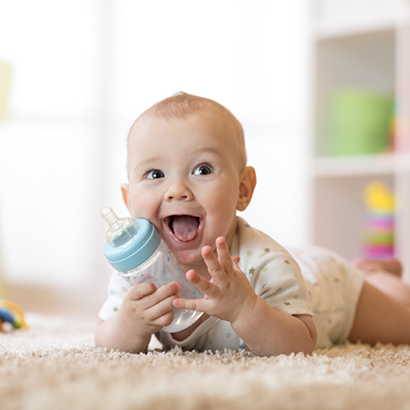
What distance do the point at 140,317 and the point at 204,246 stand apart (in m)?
0.15

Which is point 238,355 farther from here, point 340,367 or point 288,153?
point 288,153

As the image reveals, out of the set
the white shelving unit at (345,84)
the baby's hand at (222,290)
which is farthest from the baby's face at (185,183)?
the white shelving unit at (345,84)

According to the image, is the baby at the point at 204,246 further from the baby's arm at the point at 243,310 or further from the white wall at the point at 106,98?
the white wall at the point at 106,98

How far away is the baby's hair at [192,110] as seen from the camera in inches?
35.5

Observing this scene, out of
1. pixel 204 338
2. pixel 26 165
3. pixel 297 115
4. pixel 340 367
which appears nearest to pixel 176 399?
pixel 340 367

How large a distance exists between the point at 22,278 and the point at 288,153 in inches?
62.4

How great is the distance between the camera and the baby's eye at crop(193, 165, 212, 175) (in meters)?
0.87

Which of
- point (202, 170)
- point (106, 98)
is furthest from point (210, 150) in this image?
point (106, 98)

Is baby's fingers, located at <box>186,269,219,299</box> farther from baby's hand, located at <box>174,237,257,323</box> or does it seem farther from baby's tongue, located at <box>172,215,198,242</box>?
baby's tongue, located at <box>172,215,198,242</box>

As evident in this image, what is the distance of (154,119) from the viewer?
900 mm

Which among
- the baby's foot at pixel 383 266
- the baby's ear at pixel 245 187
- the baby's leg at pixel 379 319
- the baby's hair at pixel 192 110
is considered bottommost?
the baby's leg at pixel 379 319

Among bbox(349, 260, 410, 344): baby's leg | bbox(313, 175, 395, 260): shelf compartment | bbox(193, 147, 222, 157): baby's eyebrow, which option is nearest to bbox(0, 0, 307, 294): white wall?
bbox(313, 175, 395, 260): shelf compartment

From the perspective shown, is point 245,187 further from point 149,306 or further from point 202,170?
point 149,306

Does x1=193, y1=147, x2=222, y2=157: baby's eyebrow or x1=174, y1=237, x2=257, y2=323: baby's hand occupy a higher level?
x1=193, y1=147, x2=222, y2=157: baby's eyebrow
